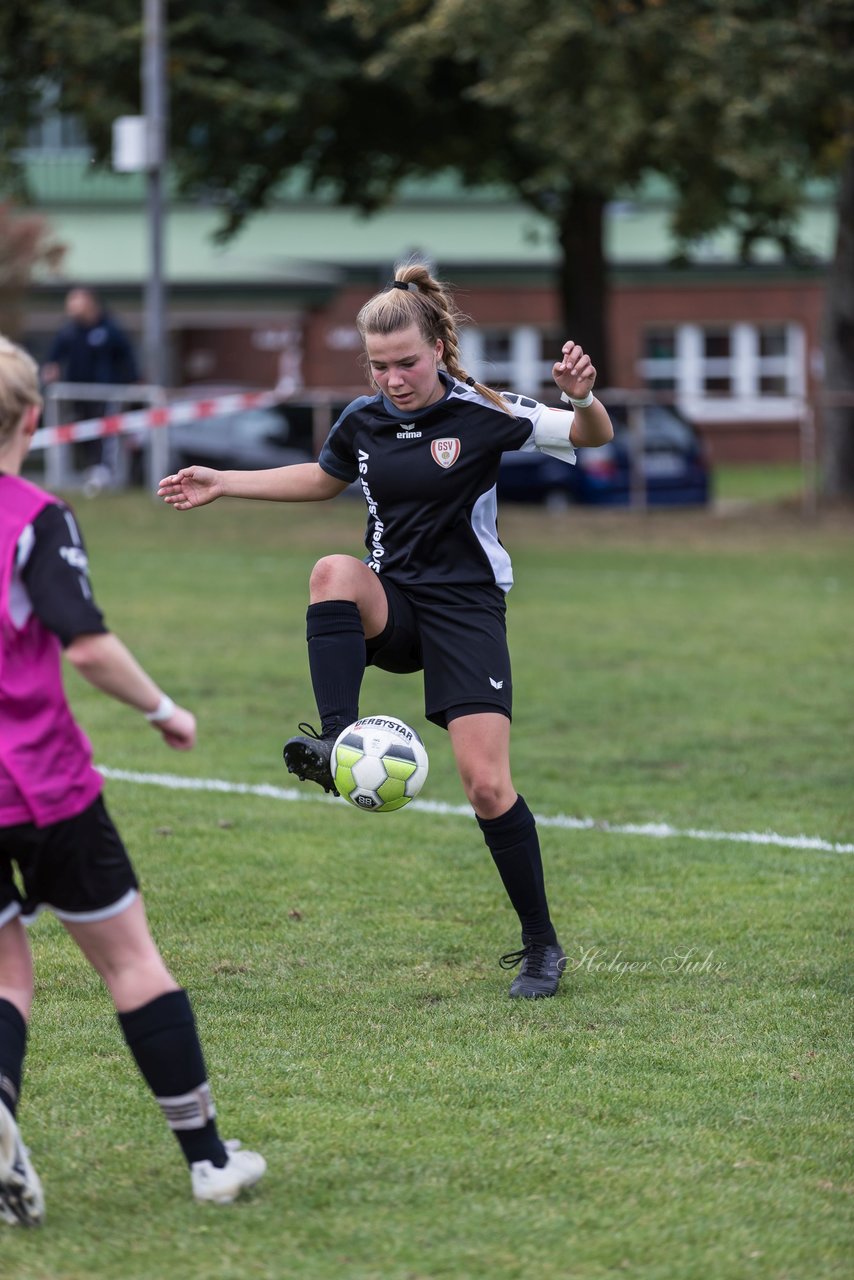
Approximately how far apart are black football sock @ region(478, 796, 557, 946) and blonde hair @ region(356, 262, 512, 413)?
115 cm

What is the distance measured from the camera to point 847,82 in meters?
19.5

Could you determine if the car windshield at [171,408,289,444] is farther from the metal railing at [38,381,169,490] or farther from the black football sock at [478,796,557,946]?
the black football sock at [478,796,557,946]

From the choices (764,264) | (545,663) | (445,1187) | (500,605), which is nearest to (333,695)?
(500,605)

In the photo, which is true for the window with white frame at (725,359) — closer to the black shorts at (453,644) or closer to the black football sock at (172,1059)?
the black shorts at (453,644)

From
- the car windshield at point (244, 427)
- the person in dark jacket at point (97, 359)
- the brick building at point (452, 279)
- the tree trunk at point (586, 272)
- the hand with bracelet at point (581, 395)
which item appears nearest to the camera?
the hand with bracelet at point (581, 395)

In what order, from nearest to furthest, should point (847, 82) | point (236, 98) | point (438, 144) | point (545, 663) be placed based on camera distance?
point (545, 663)
point (847, 82)
point (236, 98)
point (438, 144)

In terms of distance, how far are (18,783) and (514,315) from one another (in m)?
39.6

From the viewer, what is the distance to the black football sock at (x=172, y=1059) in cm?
349

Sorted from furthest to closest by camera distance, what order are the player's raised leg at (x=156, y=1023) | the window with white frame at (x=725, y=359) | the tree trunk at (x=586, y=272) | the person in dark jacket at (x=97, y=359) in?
the window with white frame at (x=725, y=359) → the tree trunk at (x=586, y=272) → the person in dark jacket at (x=97, y=359) → the player's raised leg at (x=156, y=1023)

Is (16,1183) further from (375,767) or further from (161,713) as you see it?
(375,767)

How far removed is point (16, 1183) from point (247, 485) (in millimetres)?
2303

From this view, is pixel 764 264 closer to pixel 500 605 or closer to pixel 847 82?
pixel 847 82

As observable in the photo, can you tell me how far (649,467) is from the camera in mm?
23141

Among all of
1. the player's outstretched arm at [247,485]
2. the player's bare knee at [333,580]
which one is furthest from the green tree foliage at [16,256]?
the player's bare knee at [333,580]
